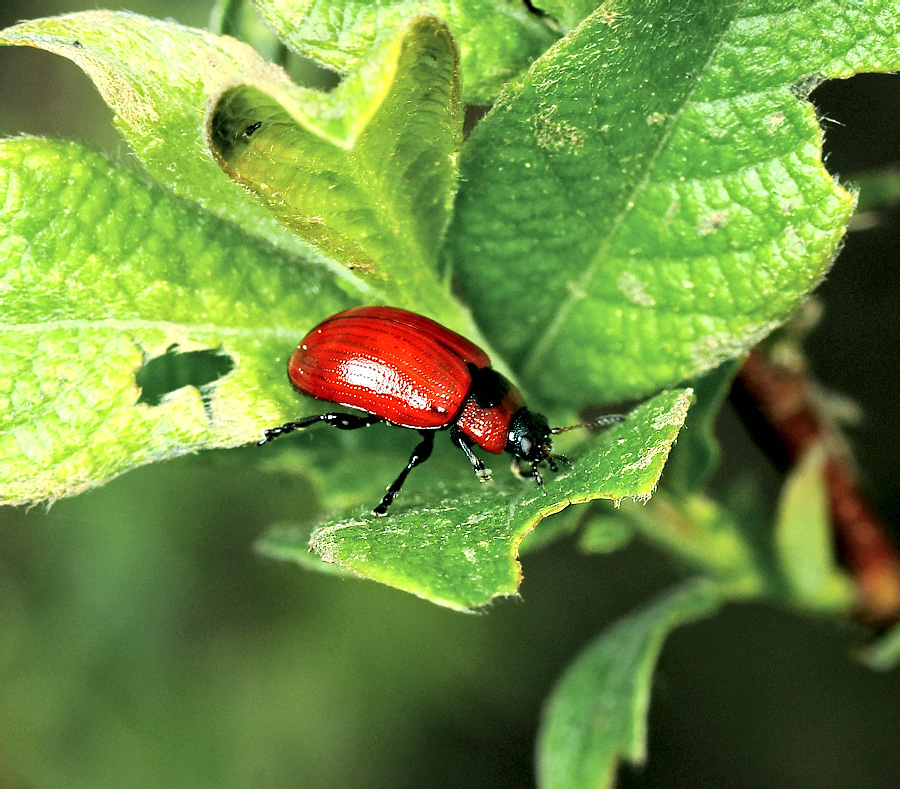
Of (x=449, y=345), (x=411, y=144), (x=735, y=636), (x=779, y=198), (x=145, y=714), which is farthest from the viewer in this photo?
(x=735, y=636)

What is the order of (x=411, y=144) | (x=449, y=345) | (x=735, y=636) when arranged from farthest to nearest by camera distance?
1. (x=735, y=636)
2. (x=449, y=345)
3. (x=411, y=144)

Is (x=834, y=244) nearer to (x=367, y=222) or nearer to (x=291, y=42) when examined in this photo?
(x=367, y=222)

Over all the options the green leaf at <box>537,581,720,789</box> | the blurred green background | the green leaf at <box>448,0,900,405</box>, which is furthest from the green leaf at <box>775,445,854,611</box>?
the blurred green background

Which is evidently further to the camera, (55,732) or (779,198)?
(55,732)

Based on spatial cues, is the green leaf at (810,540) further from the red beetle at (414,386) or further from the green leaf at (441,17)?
the green leaf at (441,17)

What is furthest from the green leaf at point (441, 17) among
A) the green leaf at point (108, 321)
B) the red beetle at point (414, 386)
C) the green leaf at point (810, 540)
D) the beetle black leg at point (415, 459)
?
the green leaf at point (810, 540)

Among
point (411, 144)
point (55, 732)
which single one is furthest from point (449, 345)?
point (55, 732)
